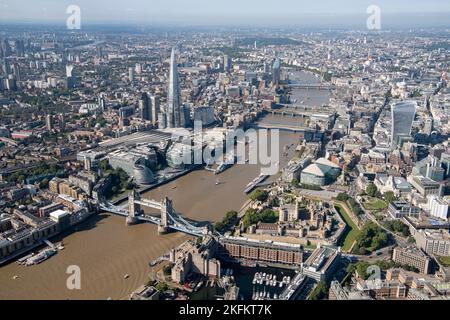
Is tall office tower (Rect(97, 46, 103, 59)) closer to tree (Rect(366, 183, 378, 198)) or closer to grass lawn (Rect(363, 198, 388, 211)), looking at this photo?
tree (Rect(366, 183, 378, 198))

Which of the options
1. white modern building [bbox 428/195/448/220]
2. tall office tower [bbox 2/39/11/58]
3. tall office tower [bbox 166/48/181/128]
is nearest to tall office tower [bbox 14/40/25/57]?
tall office tower [bbox 2/39/11/58]

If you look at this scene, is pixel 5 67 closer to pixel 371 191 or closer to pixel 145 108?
pixel 145 108

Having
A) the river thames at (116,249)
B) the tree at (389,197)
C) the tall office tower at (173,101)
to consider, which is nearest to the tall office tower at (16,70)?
the tall office tower at (173,101)

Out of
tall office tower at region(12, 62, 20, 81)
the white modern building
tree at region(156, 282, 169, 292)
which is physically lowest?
tree at region(156, 282, 169, 292)

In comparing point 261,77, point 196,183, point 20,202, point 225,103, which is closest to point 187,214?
point 196,183

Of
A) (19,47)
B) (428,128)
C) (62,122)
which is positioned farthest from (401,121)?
(19,47)
